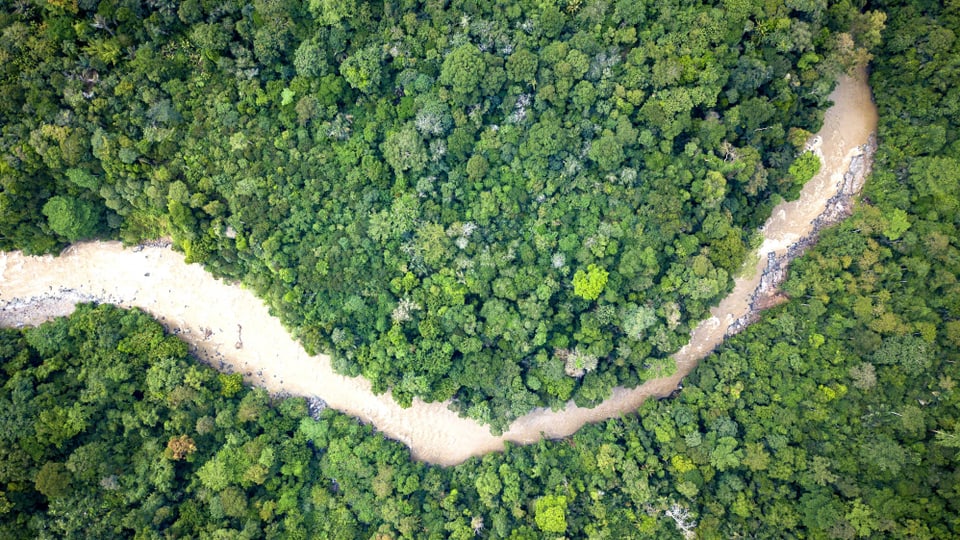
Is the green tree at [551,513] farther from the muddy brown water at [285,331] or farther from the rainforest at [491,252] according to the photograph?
the muddy brown water at [285,331]

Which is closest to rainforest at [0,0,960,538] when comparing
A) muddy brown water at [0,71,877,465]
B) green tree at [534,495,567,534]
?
green tree at [534,495,567,534]

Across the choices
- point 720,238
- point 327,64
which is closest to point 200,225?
point 327,64

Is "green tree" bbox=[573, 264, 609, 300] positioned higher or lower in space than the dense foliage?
lower

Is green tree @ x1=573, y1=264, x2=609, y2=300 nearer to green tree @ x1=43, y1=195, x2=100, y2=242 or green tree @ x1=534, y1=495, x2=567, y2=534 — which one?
green tree @ x1=534, y1=495, x2=567, y2=534

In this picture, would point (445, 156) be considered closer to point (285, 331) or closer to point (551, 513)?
point (285, 331)

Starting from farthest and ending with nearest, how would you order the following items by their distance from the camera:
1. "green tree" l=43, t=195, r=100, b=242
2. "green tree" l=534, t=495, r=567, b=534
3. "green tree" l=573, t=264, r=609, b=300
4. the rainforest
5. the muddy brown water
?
the muddy brown water → "green tree" l=43, t=195, r=100, b=242 → "green tree" l=573, t=264, r=609, b=300 → "green tree" l=534, t=495, r=567, b=534 → the rainforest

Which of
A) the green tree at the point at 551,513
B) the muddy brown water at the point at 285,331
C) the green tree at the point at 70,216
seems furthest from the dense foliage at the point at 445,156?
the green tree at the point at 551,513
